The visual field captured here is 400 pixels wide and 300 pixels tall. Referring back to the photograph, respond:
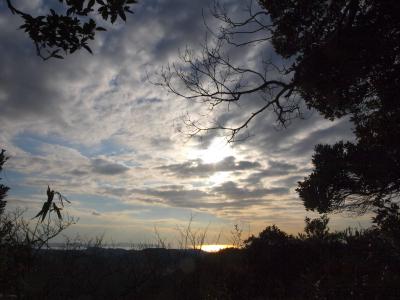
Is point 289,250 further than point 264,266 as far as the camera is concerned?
Yes

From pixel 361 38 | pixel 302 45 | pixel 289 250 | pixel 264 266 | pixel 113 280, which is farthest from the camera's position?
pixel 113 280

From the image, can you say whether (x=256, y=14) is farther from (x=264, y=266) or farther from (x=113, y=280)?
→ (x=113, y=280)

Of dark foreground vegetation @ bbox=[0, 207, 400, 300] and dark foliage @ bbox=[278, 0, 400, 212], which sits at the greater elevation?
dark foliage @ bbox=[278, 0, 400, 212]

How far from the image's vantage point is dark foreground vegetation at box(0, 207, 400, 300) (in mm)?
8008

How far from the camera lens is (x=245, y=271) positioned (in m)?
11.3

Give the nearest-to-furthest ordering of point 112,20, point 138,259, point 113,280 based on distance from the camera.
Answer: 1. point 112,20
2. point 113,280
3. point 138,259

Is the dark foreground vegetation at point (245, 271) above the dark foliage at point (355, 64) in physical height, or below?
below

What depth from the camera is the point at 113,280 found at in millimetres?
15945

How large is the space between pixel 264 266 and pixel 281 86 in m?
5.89

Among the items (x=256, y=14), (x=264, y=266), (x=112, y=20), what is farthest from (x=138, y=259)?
(x=112, y=20)

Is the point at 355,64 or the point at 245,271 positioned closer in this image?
the point at 355,64

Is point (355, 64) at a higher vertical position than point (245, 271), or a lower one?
higher

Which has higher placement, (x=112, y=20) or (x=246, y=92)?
(x=246, y=92)

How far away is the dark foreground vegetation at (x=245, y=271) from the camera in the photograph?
8.01 metres
